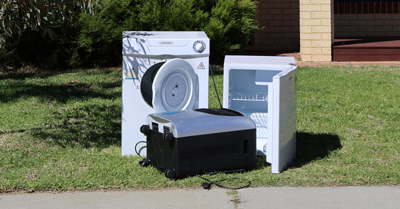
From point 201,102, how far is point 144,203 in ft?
5.10

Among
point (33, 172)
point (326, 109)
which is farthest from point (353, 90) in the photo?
point (33, 172)

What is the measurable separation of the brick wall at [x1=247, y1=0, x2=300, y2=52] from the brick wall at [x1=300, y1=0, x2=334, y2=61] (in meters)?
2.93

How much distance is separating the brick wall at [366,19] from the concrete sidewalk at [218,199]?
13230mm

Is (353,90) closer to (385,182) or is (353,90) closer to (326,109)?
(326,109)

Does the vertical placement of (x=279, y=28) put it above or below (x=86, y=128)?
above

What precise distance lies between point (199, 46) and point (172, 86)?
51 centimetres

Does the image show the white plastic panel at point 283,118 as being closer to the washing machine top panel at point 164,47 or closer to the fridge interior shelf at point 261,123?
the fridge interior shelf at point 261,123

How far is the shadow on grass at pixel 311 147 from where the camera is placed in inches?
199

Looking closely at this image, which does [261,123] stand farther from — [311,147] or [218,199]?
[218,199]

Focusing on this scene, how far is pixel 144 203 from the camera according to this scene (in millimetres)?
3947

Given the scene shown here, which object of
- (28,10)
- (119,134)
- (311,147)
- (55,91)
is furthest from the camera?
(55,91)

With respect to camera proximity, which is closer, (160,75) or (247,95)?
(160,75)

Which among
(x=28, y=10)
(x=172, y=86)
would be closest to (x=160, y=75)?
(x=172, y=86)

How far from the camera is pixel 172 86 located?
491 centimetres
